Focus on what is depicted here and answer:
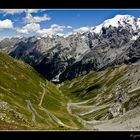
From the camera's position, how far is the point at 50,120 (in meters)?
174

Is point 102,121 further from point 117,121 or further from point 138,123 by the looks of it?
point 138,123
